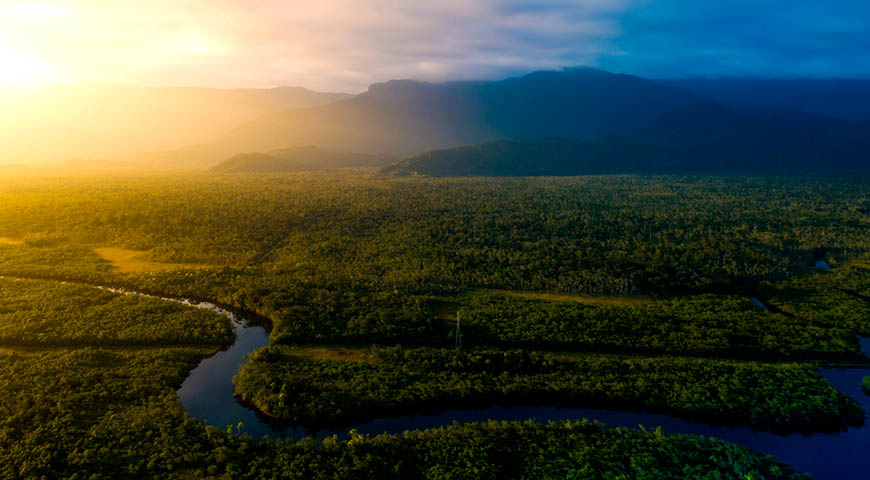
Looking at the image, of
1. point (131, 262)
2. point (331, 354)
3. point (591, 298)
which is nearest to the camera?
point (331, 354)

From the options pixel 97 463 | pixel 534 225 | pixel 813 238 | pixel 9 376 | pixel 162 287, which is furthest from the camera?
pixel 534 225

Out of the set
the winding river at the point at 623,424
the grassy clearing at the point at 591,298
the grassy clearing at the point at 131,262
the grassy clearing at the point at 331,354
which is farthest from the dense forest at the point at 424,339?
the winding river at the point at 623,424

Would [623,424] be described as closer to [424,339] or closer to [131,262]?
[424,339]

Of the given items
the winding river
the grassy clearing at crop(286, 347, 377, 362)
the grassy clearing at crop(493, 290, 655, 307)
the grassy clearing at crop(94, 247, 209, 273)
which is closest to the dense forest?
the grassy clearing at crop(286, 347, 377, 362)

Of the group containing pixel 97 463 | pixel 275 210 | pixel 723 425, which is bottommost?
pixel 723 425

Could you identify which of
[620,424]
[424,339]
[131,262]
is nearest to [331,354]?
[424,339]

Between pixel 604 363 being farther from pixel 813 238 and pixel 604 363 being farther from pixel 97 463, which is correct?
pixel 813 238

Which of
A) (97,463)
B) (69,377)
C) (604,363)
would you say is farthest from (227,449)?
(604,363)
